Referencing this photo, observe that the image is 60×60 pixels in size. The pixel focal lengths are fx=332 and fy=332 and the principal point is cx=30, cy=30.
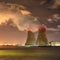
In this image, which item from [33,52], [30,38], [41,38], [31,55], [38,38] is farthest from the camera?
[33,52]

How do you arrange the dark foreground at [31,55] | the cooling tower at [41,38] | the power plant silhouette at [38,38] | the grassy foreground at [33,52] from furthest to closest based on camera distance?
the grassy foreground at [33,52] → the dark foreground at [31,55] → the cooling tower at [41,38] → the power plant silhouette at [38,38]

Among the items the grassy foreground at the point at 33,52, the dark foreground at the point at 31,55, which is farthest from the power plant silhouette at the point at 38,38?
the grassy foreground at the point at 33,52

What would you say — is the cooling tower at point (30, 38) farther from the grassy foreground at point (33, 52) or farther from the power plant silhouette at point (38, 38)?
the grassy foreground at point (33, 52)

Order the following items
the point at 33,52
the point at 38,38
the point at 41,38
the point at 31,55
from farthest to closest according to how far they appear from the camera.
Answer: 1. the point at 33,52
2. the point at 31,55
3. the point at 41,38
4. the point at 38,38

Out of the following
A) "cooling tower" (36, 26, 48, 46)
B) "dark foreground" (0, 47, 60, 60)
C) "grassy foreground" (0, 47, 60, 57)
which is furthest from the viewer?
"grassy foreground" (0, 47, 60, 57)

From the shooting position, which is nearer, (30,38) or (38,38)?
(30,38)

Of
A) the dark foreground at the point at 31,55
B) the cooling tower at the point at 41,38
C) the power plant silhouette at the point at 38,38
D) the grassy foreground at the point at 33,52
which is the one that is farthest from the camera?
the grassy foreground at the point at 33,52

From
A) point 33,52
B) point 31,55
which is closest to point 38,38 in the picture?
point 31,55

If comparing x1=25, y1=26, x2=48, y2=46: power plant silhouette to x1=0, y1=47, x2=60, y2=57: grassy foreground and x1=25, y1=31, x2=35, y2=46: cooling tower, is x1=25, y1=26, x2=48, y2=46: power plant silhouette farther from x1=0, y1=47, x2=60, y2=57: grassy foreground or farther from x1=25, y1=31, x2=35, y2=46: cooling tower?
x1=0, y1=47, x2=60, y2=57: grassy foreground

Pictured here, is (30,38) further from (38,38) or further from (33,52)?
(33,52)

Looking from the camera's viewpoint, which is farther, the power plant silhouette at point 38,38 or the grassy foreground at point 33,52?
the grassy foreground at point 33,52

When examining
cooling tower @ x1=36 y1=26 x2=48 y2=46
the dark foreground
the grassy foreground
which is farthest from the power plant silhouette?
the grassy foreground

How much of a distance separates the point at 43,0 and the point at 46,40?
1.60m

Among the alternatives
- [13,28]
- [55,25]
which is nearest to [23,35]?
[13,28]
